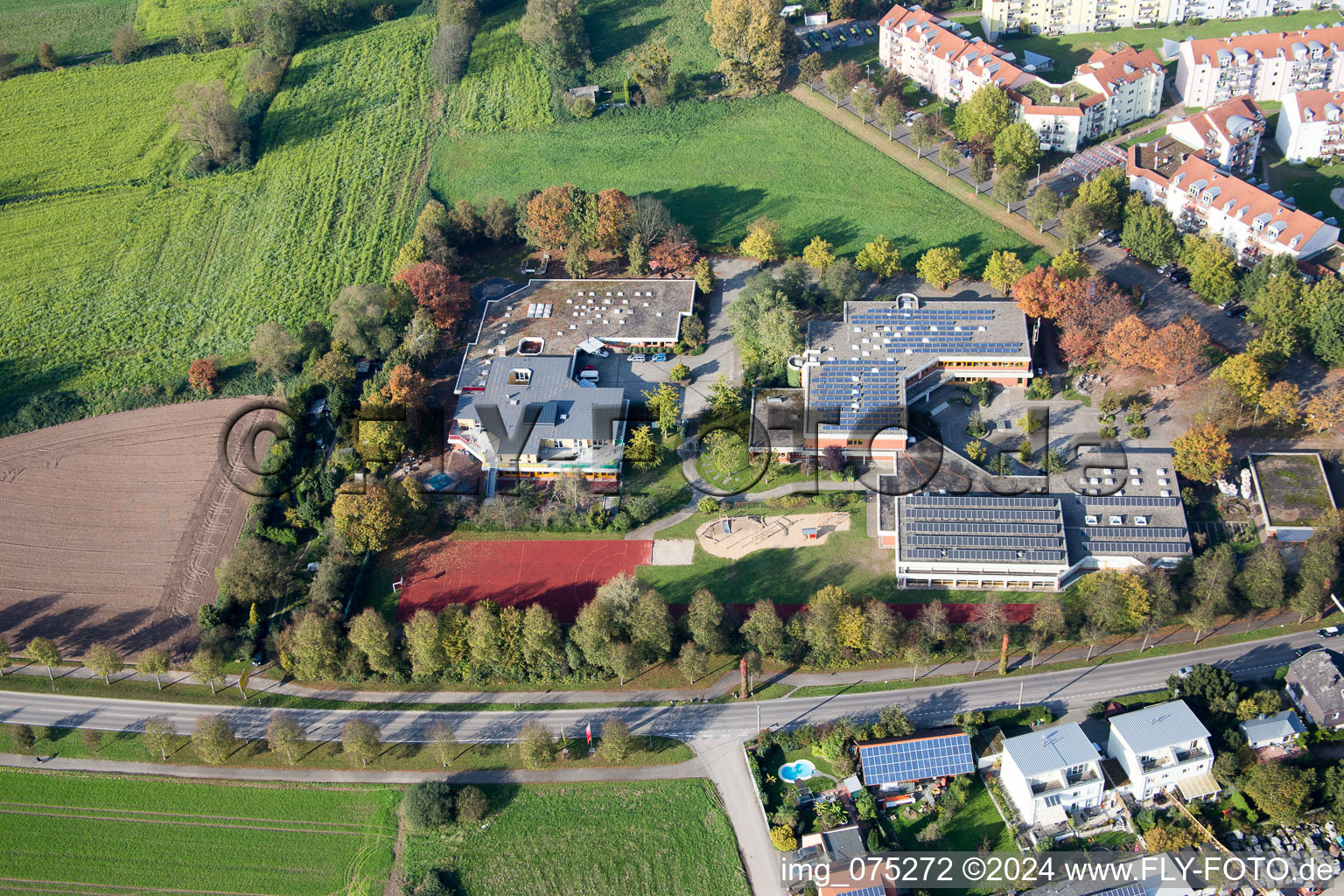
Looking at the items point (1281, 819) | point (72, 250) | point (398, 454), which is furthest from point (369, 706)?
point (72, 250)

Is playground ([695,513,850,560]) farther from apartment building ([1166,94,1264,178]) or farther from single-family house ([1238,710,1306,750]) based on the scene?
apartment building ([1166,94,1264,178])

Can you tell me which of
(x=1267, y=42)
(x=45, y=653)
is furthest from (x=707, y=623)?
(x=1267, y=42)

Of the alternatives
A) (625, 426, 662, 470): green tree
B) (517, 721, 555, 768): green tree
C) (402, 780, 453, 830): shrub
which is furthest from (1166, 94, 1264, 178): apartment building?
(402, 780, 453, 830): shrub

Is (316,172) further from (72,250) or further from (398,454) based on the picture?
(398,454)

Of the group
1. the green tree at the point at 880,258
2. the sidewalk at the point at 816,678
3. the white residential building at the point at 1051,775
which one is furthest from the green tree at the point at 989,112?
the white residential building at the point at 1051,775

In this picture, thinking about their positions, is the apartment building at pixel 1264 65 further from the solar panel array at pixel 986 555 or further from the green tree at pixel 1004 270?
the solar panel array at pixel 986 555

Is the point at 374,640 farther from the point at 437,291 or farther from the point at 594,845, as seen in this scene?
the point at 437,291
